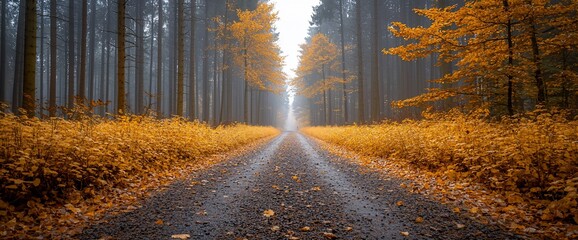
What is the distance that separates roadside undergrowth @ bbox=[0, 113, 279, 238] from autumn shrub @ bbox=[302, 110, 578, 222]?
6.54 meters

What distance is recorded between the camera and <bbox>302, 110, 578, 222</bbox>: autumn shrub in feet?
13.8

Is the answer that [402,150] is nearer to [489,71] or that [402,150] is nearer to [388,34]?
[489,71]

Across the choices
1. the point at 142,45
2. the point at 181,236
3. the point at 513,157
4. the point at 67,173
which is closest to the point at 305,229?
the point at 181,236

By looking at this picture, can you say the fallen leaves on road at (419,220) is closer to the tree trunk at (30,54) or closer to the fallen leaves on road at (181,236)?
the fallen leaves on road at (181,236)

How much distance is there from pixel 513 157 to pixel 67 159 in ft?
26.2

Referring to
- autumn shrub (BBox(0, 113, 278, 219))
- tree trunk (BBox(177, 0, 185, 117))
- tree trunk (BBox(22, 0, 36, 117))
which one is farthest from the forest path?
tree trunk (BBox(177, 0, 185, 117))

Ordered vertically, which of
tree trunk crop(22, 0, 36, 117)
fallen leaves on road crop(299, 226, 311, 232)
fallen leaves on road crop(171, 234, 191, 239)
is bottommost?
fallen leaves on road crop(299, 226, 311, 232)

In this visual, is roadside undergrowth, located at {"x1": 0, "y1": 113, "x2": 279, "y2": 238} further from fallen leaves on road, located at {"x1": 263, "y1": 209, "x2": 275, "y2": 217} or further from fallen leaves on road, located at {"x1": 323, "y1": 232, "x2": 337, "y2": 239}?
fallen leaves on road, located at {"x1": 323, "y1": 232, "x2": 337, "y2": 239}

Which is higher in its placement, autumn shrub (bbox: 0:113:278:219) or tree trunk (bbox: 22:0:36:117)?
tree trunk (bbox: 22:0:36:117)

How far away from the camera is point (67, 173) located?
15.0ft

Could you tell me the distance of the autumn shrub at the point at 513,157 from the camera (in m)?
4.20

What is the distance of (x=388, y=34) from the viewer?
30.9 metres

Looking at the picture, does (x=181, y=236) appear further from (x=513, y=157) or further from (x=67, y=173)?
(x=513, y=157)

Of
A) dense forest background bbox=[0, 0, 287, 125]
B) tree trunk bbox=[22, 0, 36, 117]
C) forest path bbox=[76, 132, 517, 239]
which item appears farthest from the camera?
dense forest background bbox=[0, 0, 287, 125]
